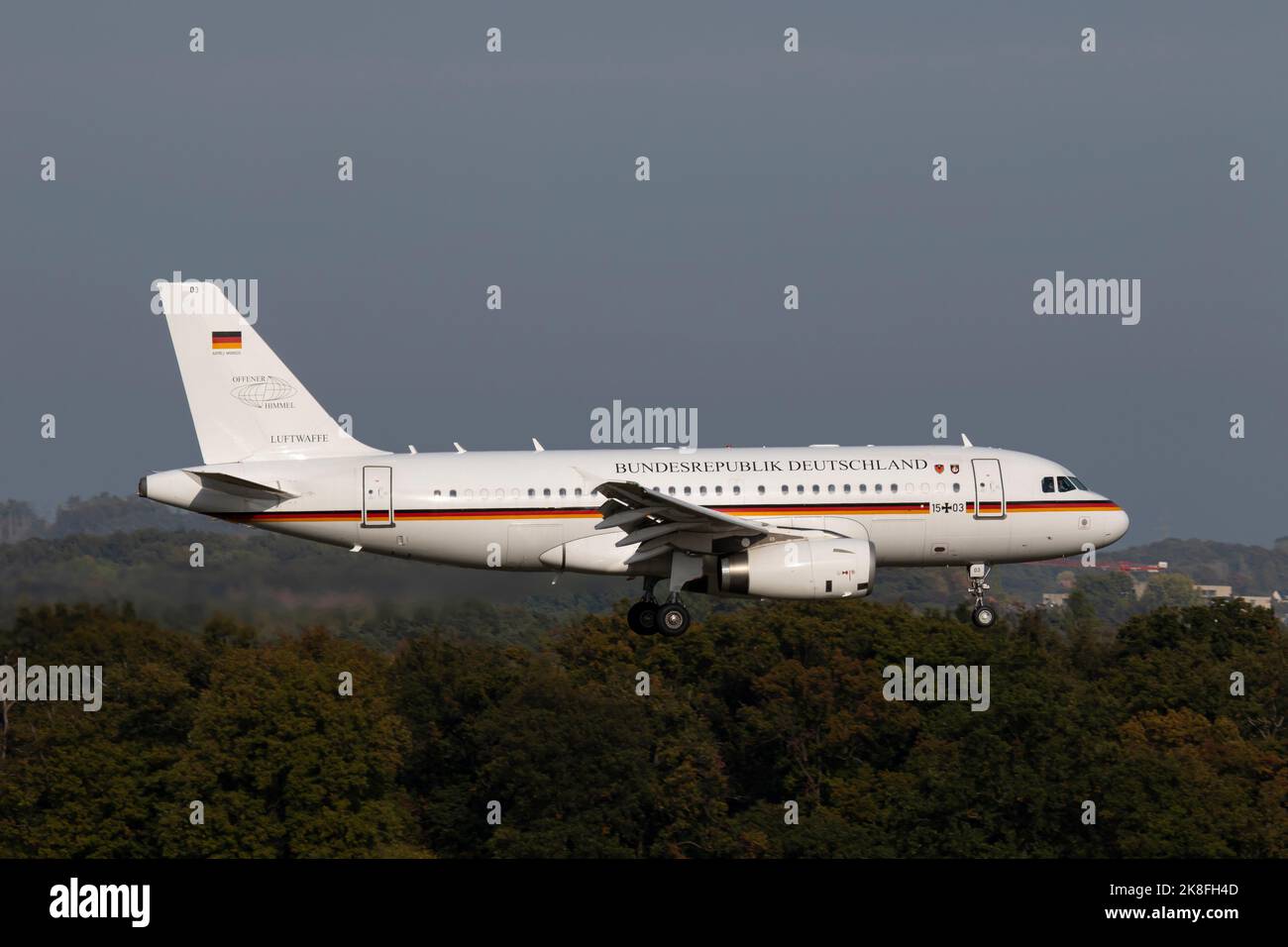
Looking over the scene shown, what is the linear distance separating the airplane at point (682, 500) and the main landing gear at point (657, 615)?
5cm

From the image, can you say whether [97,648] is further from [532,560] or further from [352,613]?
[532,560]

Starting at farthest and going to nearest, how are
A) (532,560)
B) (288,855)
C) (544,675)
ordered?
(544,675) < (288,855) < (532,560)

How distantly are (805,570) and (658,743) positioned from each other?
4947cm

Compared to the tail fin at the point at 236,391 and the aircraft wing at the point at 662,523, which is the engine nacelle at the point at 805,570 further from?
the tail fin at the point at 236,391

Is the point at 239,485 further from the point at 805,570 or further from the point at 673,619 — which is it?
the point at 805,570

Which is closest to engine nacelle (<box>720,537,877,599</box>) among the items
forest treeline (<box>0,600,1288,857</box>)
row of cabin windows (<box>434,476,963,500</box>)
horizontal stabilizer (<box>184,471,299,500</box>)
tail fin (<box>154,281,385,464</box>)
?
row of cabin windows (<box>434,476,963,500</box>)

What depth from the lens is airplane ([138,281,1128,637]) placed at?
4225 centimetres

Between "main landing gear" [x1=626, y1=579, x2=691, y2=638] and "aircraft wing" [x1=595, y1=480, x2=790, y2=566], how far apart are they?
4.05 feet

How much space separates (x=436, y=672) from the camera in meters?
95.7

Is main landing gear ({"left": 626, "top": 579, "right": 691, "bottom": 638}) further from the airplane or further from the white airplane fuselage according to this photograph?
the white airplane fuselage

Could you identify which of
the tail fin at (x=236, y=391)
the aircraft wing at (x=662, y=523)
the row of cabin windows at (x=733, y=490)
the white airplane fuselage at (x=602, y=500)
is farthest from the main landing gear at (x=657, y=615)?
the tail fin at (x=236, y=391)

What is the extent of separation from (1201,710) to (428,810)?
40283mm

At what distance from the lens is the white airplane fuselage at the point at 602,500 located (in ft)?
140

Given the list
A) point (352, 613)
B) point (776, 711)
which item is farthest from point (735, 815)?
point (352, 613)
